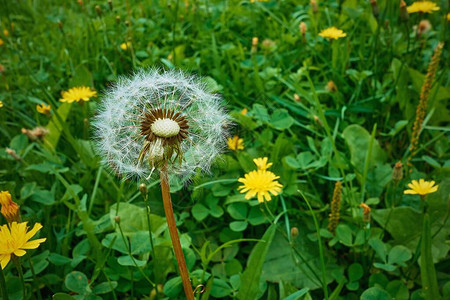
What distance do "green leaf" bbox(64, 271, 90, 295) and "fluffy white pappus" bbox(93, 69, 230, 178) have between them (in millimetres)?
424

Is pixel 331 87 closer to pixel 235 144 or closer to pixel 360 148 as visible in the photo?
pixel 360 148

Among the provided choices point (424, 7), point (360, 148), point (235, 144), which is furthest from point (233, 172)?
point (424, 7)

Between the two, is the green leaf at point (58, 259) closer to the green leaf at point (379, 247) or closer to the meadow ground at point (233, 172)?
the meadow ground at point (233, 172)

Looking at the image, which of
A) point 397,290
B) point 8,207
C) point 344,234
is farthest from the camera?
point 344,234

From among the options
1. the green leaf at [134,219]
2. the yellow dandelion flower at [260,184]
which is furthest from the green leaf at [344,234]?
the green leaf at [134,219]

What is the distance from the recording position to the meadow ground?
4.36ft

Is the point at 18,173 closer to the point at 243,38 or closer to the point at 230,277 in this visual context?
the point at 230,277

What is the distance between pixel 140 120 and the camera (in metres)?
1.22

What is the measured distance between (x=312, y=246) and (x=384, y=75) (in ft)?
4.14

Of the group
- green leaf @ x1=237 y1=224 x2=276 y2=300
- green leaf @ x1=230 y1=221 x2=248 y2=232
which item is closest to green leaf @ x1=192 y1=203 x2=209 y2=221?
green leaf @ x1=230 y1=221 x2=248 y2=232

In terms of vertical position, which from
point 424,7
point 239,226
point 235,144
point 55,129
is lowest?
point 239,226

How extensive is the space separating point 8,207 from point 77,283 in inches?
16.0

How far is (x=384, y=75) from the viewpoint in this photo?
2475mm

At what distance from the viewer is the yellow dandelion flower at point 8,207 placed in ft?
3.90
